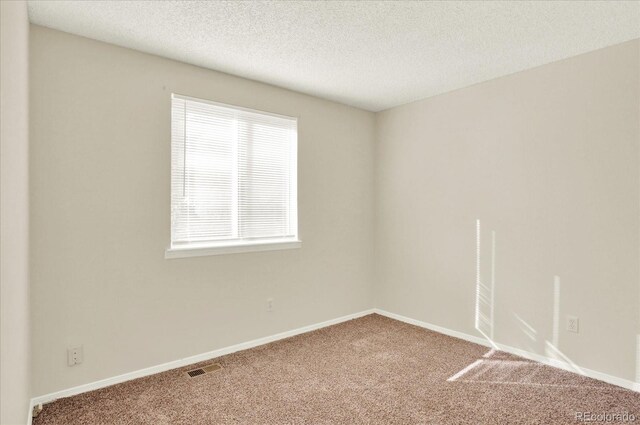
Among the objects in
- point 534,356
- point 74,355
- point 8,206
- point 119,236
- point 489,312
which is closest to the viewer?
point 8,206

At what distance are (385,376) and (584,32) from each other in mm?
2858

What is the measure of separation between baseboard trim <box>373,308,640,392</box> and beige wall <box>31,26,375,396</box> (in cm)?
142

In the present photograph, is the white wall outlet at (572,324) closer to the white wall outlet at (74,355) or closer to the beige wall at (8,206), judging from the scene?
the beige wall at (8,206)

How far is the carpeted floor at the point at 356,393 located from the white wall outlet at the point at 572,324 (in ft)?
1.18

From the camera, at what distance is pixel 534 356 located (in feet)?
10.5

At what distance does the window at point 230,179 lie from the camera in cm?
309

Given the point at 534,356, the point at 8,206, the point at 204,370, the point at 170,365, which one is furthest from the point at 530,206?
the point at 8,206

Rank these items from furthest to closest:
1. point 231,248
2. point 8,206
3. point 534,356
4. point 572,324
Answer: point 231,248 < point 534,356 < point 572,324 < point 8,206

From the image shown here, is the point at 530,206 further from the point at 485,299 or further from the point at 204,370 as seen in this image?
the point at 204,370

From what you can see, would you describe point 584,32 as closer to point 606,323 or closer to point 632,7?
point 632,7

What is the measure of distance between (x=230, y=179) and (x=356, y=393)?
2081 millimetres

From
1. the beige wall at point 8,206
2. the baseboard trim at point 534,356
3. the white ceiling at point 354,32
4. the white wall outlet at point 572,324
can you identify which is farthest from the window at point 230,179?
the white wall outlet at point 572,324

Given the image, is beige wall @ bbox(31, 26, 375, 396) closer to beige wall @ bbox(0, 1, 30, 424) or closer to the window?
the window

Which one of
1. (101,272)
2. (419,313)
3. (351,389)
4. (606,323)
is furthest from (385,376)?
(101,272)
